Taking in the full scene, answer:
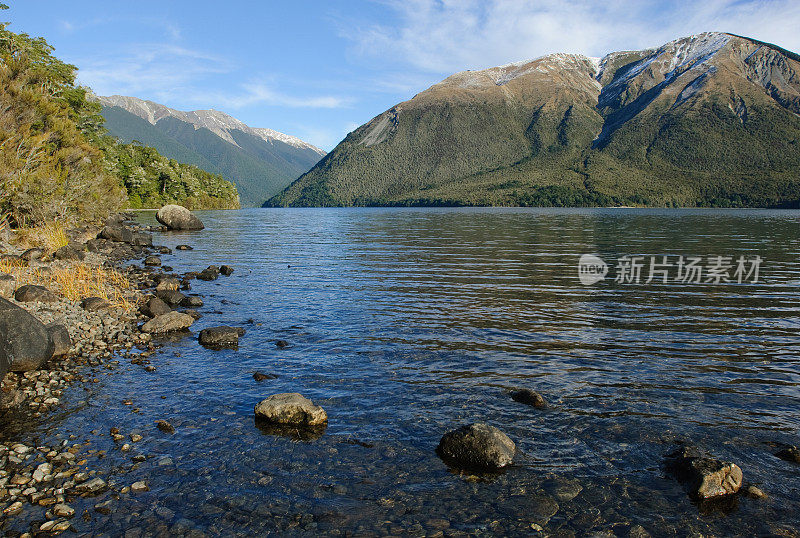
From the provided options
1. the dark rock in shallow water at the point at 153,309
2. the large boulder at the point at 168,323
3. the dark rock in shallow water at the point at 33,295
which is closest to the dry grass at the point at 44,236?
the dark rock in shallow water at the point at 33,295

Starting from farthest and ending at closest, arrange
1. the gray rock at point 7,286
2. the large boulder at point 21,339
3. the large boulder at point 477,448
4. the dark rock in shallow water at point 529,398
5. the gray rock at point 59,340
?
1. the gray rock at point 7,286
2. the gray rock at point 59,340
3. the large boulder at point 21,339
4. the dark rock in shallow water at point 529,398
5. the large boulder at point 477,448

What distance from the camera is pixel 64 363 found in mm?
13945

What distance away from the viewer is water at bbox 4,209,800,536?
26.1 feet

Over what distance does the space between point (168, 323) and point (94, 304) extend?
380 cm

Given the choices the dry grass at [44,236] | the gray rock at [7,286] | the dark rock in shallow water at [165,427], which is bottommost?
the dark rock in shallow water at [165,427]

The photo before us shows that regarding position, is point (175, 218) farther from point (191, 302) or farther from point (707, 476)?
point (707, 476)

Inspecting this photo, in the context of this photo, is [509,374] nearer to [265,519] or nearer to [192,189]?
[265,519]

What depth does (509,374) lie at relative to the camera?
14.1 m

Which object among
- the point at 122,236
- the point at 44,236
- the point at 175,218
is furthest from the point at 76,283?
the point at 175,218

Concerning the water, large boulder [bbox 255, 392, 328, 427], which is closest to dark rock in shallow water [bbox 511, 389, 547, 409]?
the water

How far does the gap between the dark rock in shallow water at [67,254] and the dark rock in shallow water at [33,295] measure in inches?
535

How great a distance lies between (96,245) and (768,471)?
46842mm

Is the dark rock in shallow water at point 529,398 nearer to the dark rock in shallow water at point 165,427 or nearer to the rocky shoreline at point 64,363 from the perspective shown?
the dark rock in shallow water at point 165,427
